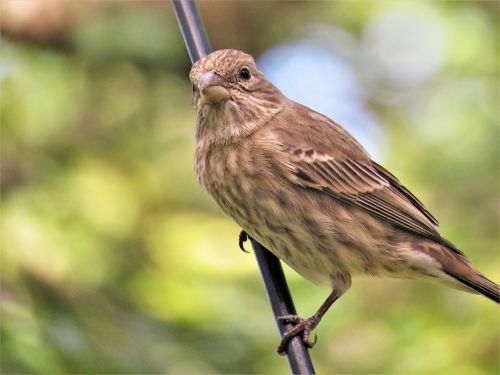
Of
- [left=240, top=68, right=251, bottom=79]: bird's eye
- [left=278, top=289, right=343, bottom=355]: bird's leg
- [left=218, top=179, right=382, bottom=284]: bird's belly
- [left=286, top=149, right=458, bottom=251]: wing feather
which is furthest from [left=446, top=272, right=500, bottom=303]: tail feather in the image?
[left=240, top=68, right=251, bottom=79]: bird's eye

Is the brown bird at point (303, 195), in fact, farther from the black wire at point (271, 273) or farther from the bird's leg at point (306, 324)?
the black wire at point (271, 273)

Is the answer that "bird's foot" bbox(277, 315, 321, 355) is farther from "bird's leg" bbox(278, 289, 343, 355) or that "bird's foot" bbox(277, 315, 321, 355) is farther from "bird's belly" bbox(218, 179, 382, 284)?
"bird's belly" bbox(218, 179, 382, 284)

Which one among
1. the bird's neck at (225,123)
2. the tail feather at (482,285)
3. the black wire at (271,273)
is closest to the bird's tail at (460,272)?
the tail feather at (482,285)

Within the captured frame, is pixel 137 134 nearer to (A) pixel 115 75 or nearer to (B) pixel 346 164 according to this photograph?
(A) pixel 115 75

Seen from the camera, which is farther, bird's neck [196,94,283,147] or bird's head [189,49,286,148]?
bird's neck [196,94,283,147]

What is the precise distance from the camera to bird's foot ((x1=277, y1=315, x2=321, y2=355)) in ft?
10.3

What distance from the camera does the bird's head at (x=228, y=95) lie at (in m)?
3.45

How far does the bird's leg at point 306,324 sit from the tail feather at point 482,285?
0.46 meters

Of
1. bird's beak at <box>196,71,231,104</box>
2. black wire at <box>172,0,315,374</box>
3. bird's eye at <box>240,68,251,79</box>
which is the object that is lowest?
black wire at <box>172,0,315,374</box>

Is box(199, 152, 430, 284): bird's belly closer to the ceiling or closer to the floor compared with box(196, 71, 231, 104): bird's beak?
closer to the floor

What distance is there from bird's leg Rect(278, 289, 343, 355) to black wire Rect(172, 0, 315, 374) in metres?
0.02

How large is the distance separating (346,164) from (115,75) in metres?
2.15

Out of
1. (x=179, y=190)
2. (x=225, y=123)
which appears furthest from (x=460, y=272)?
(x=179, y=190)

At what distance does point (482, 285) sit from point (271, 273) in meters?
1.08
